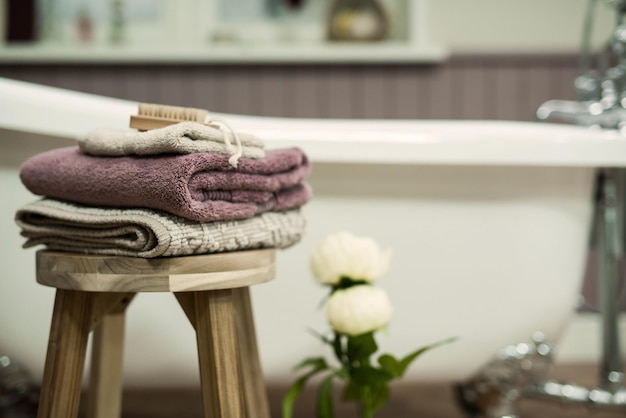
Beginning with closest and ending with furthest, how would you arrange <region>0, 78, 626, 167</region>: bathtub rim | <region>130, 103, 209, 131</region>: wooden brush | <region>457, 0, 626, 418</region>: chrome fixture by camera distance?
<region>130, 103, 209, 131</region>: wooden brush, <region>0, 78, 626, 167</region>: bathtub rim, <region>457, 0, 626, 418</region>: chrome fixture

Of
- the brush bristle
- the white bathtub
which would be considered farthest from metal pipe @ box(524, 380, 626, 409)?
the brush bristle

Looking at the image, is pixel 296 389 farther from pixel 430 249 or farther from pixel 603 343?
pixel 603 343

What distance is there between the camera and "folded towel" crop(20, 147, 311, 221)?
840 millimetres

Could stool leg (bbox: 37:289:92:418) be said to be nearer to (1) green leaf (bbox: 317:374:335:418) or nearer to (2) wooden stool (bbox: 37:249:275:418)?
(2) wooden stool (bbox: 37:249:275:418)

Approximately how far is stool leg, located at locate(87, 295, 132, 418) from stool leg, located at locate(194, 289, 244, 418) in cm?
29

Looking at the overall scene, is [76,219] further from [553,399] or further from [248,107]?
[248,107]

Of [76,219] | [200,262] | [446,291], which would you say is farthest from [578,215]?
[76,219]

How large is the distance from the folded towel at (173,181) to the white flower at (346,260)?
0.09 meters

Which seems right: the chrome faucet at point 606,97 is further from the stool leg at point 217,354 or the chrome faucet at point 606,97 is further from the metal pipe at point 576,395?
the stool leg at point 217,354

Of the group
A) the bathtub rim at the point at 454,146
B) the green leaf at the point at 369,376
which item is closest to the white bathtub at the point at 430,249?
the bathtub rim at the point at 454,146

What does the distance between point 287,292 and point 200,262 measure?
0.65m

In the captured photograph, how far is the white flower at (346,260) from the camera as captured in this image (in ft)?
3.45

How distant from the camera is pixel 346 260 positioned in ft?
3.44

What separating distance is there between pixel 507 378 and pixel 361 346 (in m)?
0.63
